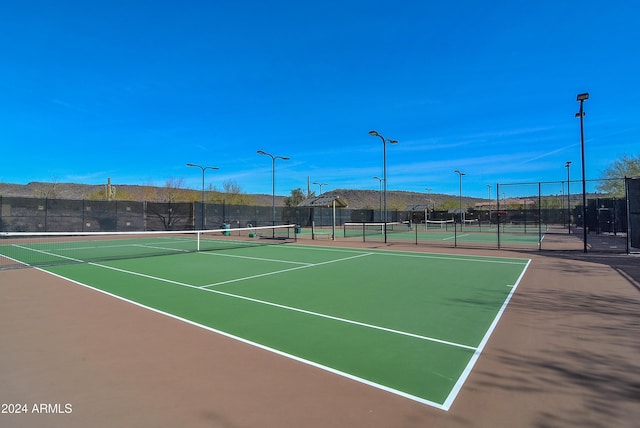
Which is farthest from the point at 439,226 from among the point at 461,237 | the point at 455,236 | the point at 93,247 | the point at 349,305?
the point at 349,305

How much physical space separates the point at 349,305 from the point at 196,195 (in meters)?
56.1

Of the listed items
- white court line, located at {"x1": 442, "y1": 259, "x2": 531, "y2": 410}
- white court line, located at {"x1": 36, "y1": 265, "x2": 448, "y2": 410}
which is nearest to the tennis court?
white court line, located at {"x1": 442, "y1": 259, "x2": 531, "y2": 410}

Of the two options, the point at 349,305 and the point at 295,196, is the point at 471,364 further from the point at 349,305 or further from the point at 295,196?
the point at 295,196

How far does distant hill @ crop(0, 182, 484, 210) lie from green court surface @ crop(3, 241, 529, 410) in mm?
48739

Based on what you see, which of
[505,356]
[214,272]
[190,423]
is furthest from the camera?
[214,272]

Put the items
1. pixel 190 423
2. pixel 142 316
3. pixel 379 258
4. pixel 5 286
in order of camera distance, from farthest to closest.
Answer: pixel 379 258 → pixel 5 286 → pixel 142 316 → pixel 190 423

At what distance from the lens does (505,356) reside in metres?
4.50

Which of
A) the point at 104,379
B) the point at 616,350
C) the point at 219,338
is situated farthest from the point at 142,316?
the point at 616,350

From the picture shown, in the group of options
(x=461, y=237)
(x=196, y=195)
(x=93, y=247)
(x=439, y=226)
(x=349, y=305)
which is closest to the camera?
(x=349, y=305)

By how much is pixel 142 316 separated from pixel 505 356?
220 inches

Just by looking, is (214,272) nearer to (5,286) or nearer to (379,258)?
Result: (5,286)

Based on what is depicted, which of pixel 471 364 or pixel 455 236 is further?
pixel 455 236

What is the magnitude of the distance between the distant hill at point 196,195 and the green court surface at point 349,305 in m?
48.7

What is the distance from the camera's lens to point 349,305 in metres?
7.00
